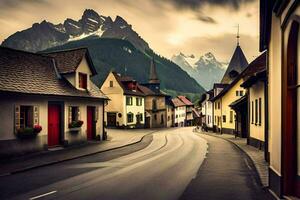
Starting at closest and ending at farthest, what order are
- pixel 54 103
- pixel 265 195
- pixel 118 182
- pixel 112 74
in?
pixel 265 195, pixel 118 182, pixel 54 103, pixel 112 74

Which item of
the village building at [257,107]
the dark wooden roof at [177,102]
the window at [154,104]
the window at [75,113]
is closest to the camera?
the village building at [257,107]

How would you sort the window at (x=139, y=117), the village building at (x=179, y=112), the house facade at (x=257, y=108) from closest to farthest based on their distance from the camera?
the house facade at (x=257, y=108), the window at (x=139, y=117), the village building at (x=179, y=112)

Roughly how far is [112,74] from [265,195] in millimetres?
45946

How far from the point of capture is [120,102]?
52.7 m

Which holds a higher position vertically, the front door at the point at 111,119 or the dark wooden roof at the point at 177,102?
the dark wooden roof at the point at 177,102

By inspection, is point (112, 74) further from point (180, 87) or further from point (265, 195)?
point (180, 87)

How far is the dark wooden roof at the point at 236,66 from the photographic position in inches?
1980

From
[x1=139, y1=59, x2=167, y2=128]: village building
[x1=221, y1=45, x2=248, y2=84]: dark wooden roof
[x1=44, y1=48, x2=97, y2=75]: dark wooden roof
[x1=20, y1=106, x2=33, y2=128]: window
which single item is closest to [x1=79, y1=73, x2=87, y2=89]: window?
[x1=44, y1=48, x2=97, y2=75]: dark wooden roof

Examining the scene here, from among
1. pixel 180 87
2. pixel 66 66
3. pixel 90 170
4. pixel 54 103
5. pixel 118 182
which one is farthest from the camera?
pixel 180 87

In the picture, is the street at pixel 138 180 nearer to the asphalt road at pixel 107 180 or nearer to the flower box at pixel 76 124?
the asphalt road at pixel 107 180

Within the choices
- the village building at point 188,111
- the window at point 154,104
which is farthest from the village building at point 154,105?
the village building at point 188,111

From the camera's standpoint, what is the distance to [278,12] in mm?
9641

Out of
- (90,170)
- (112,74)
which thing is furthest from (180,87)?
(90,170)

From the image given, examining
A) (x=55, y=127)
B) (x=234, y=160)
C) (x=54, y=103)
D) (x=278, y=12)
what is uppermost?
(x=278, y=12)
